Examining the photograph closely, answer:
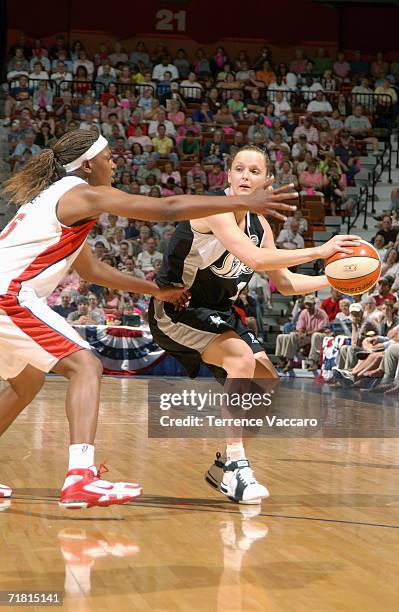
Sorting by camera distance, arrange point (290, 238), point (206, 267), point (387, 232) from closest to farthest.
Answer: point (206, 267), point (387, 232), point (290, 238)

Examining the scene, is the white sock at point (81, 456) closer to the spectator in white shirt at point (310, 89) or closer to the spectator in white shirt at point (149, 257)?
the spectator in white shirt at point (149, 257)

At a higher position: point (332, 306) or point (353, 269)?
point (353, 269)

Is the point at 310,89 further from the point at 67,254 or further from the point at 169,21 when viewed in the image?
the point at 67,254

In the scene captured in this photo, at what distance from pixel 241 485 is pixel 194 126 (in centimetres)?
1505

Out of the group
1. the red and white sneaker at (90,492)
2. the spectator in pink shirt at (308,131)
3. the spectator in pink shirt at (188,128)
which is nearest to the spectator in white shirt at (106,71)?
the spectator in pink shirt at (188,128)

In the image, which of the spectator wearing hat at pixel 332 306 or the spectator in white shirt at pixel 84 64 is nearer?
the spectator wearing hat at pixel 332 306

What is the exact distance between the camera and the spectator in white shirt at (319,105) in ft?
65.6

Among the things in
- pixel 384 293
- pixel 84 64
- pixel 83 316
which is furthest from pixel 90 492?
pixel 84 64

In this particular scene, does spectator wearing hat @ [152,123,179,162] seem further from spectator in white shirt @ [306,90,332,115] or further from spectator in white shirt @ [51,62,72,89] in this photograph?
spectator in white shirt @ [306,90,332,115]

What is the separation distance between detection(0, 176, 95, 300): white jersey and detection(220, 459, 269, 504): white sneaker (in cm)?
145

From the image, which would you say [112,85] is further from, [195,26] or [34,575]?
[34,575]

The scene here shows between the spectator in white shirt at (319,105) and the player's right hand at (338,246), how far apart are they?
1590cm

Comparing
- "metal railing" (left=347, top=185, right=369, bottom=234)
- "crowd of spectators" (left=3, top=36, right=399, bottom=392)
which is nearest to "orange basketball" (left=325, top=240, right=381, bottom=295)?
"crowd of spectators" (left=3, top=36, right=399, bottom=392)

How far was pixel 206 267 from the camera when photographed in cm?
497
